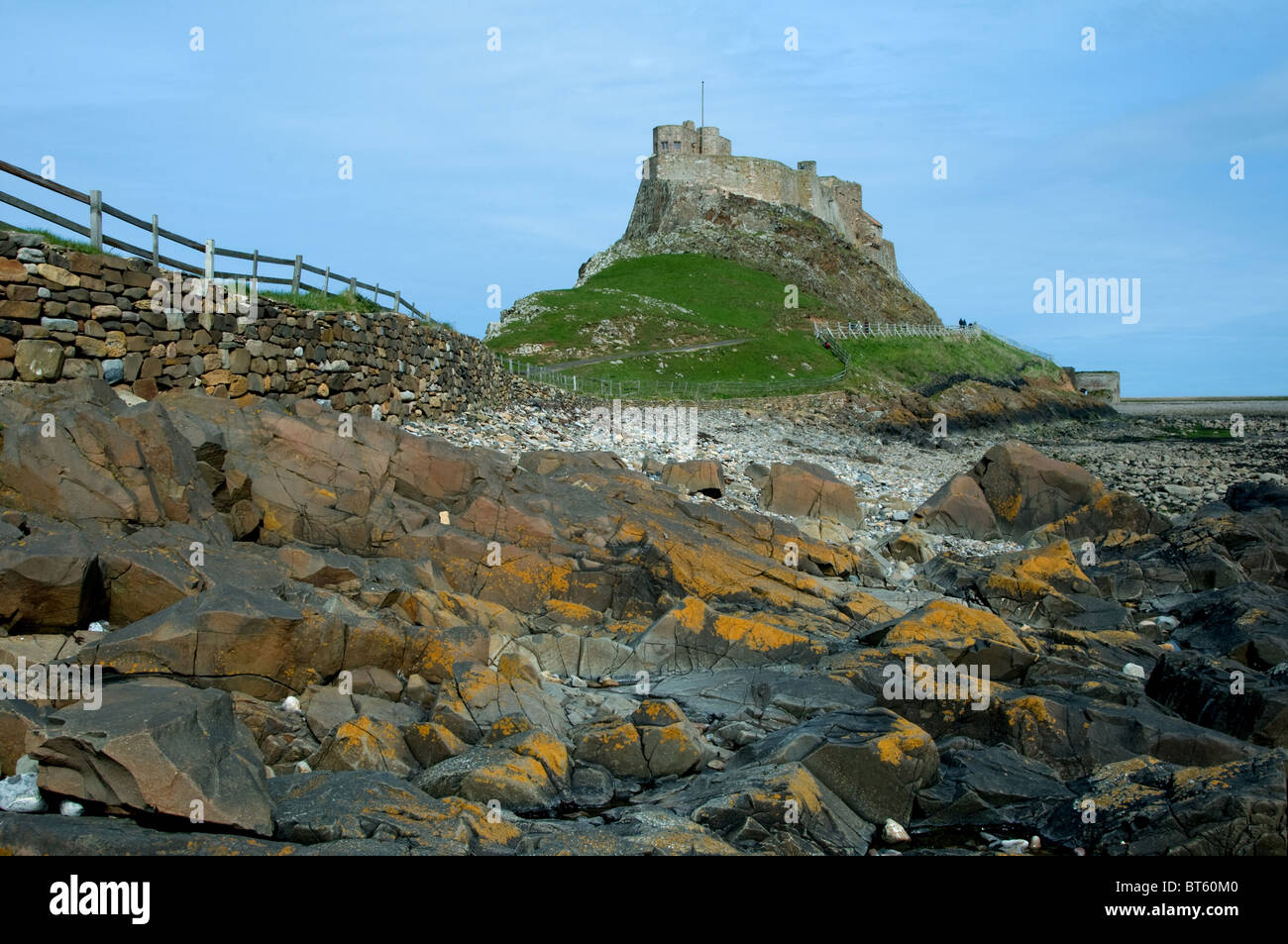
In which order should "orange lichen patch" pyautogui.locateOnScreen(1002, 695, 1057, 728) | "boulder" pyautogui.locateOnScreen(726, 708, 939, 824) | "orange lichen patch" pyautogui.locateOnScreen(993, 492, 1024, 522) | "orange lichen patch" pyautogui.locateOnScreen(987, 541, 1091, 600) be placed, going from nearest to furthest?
"boulder" pyautogui.locateOnScreen(726, 708, 939, 824), "orange lichen patch" pyautogui.locateOnScreen(1002, 695, 1057, 728), "orange lichen patch" pyautogui.locateOnScreen(987, 541, 1091, 600), "orange lichen patch" pyautogui.locateOnScreen(993, 492, 1024, 522)

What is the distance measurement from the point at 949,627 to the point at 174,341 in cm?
1501

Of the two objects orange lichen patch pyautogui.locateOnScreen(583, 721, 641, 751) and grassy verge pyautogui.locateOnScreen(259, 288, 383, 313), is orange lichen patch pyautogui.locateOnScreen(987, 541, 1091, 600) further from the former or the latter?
grassy verge pyautogui.locateOnScreen(259, 288, 383, 313)

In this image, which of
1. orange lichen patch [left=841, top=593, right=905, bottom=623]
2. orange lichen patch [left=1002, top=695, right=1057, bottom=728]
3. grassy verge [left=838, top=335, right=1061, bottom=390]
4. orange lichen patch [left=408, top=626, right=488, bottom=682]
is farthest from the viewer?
grassy verge [left=838, top=335, right=1061, bottom=390]

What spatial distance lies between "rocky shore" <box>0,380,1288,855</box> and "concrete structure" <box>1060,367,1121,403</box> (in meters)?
81.5

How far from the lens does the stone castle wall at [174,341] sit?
16938 millimetres

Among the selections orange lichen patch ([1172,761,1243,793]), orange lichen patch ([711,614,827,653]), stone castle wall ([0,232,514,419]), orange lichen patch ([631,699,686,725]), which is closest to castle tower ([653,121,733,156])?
stone castle wall ([0,232,514,419])

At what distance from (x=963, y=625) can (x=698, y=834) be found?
8.24 meters

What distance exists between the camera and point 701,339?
205 feet

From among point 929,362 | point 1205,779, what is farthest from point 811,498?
point 929,362

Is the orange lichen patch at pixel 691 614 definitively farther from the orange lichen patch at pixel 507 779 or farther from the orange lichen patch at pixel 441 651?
the orange lichen patch at pixel 507 779

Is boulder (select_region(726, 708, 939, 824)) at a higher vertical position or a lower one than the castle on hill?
lower

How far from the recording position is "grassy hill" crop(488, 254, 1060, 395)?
5503 cm
